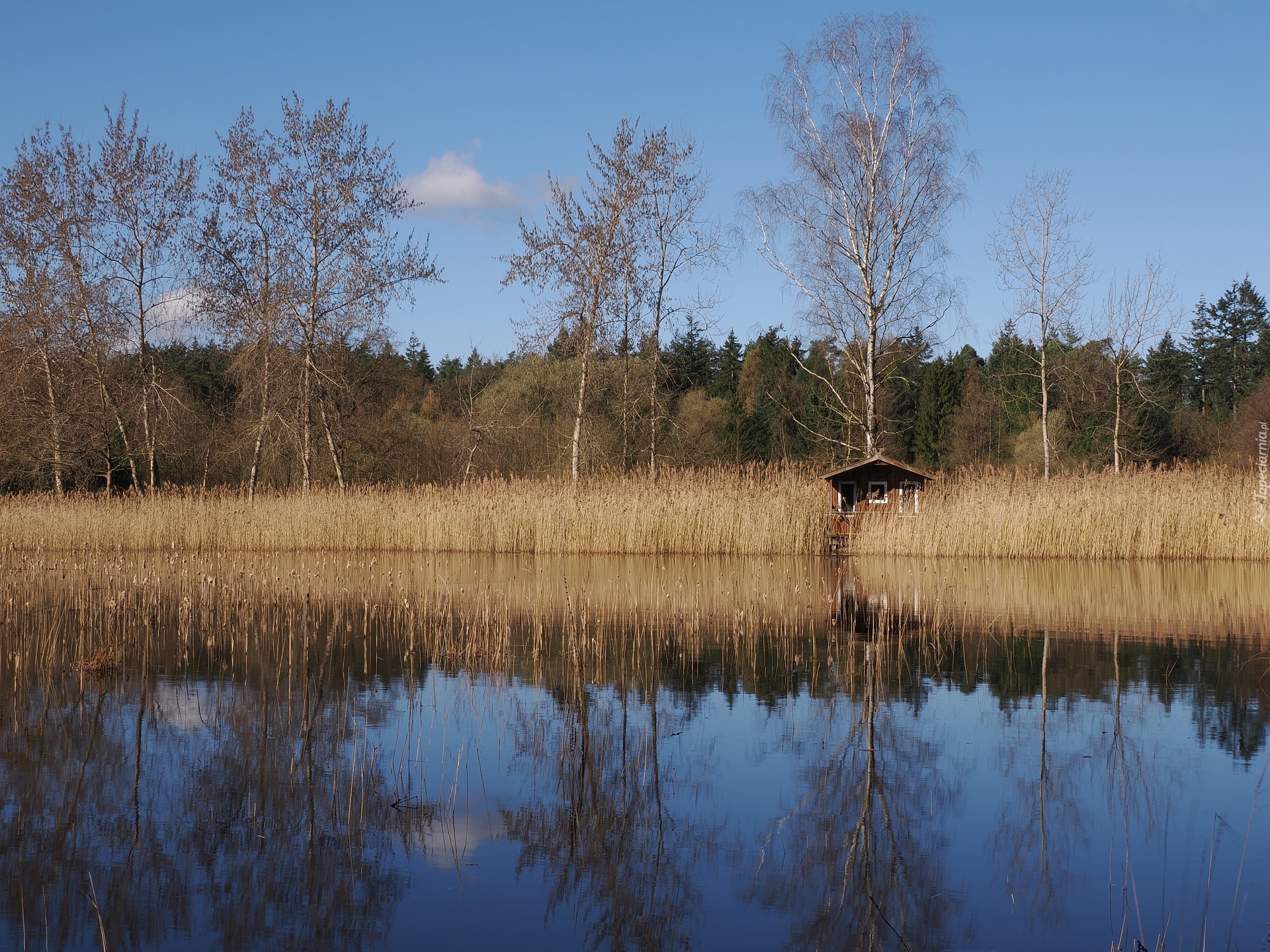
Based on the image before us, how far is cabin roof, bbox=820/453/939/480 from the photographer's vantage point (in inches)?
813

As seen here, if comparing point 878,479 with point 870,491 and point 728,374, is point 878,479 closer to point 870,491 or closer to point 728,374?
point 870,491

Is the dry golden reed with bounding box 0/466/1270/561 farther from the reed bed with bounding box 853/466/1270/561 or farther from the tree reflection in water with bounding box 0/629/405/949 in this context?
the tree reflection in water with bounding box 0/629/405/949

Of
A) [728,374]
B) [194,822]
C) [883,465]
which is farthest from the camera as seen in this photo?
[728,374]

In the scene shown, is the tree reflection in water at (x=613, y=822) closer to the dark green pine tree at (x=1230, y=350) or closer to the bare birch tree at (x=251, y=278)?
the bare birch tree at (x=251, y=278)

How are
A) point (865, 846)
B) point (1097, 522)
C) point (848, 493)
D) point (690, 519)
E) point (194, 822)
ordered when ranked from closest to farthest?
point (865, 846) < point (194, 822) < point (1097, 522) < point (690, 519) < point (848, 493)

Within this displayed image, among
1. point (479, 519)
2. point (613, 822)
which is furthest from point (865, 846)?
point (479, 519)

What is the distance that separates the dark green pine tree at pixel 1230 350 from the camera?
52.4 m

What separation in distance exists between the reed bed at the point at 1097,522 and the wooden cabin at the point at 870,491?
0.92 m

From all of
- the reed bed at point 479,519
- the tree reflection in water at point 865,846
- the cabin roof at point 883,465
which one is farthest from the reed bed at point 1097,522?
the tree reflection in water at point 865,846

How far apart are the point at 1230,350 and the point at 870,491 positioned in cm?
4182

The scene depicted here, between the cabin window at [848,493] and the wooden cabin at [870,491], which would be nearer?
the wooden cabin at [870,491]

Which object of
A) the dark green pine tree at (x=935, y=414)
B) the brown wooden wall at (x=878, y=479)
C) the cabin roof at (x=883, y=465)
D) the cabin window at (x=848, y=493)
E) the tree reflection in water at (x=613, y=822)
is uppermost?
the dark green pine tree at (x=935, y=414)

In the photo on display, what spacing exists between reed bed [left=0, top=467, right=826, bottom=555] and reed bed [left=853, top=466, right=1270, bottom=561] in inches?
94.6

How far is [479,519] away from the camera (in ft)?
62.1
